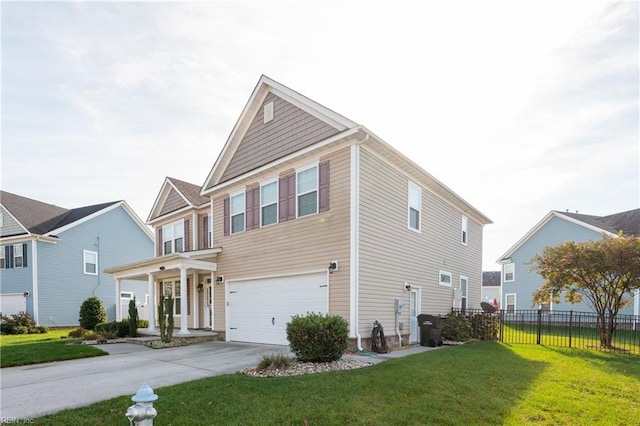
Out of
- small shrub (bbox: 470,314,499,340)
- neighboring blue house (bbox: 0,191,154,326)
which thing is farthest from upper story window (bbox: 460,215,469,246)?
neighboring blue house (bbox: 0,191,154,326)

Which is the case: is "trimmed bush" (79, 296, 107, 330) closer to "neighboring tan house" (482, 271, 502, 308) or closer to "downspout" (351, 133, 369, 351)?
"downspout" (351, 133, 369, 351)

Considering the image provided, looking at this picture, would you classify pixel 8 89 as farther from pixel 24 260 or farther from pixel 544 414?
pixel 24 260

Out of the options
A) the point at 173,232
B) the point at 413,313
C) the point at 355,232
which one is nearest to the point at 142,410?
the point at 355,232

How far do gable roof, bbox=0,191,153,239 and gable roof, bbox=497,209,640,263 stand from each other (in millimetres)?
28422

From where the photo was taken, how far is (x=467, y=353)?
10141mm

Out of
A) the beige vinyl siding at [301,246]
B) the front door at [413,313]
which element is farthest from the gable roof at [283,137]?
the front door at [413,313]

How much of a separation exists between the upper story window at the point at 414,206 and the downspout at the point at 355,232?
11.4 ft

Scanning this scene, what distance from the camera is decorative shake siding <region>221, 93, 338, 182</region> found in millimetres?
11797

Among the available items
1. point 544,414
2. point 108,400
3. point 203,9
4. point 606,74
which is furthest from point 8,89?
point 606,74

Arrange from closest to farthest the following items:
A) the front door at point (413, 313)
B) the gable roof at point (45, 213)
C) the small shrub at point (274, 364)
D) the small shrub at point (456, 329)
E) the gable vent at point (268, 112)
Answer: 1. the small shrub at point (274, 364)
2. the front door at point (413, 313)
3. the gable vent at point (268, 112)
4. the small shrub at point (456, 329)
5. the gable roof at point (45, 213)

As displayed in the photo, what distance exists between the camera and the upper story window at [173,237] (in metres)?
18.7

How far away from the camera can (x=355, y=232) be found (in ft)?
33.8

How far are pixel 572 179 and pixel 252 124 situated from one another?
1265 cm

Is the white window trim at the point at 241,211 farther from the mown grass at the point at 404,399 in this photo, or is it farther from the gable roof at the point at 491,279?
the gable roof at the point at 491,279
